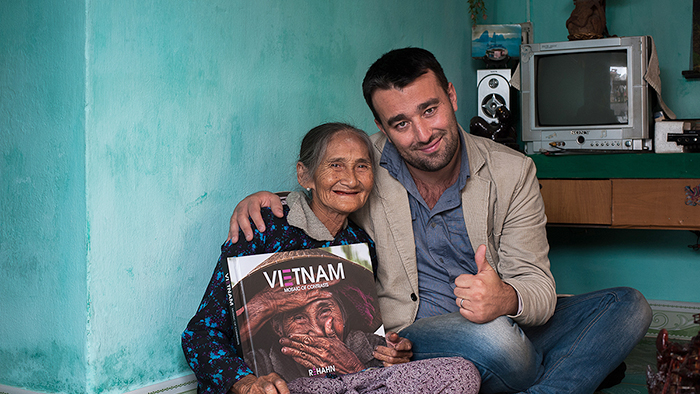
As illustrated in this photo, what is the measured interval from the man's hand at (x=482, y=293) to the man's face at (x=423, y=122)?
418mm

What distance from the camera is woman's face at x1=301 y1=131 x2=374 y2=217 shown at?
1666 millimetres

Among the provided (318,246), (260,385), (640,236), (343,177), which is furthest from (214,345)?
(640,236)

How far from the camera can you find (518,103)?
12.0 ft

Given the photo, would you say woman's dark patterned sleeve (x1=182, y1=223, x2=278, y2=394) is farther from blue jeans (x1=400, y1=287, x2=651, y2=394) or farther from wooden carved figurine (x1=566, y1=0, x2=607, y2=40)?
wooden carved figurine (x1=566, y1=0, x2=607, y2=40)

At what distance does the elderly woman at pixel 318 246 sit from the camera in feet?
4.62

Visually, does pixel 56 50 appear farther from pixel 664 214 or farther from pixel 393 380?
pixel 664 214

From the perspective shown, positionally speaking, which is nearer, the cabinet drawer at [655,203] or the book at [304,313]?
the book at [304,313]

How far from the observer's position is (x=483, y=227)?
5.87 feet

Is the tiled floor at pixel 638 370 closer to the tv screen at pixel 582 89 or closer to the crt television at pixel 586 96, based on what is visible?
the crt television at pixel 586 96

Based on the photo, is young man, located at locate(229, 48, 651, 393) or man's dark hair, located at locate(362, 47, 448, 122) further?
man's dark hair, located at locate(362, 47, 448, 122)

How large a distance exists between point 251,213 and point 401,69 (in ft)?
2.15

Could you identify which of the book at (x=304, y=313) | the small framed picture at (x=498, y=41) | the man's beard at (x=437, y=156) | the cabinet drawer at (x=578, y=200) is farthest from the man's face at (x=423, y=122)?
the small framed picture at (x=498, y=41)

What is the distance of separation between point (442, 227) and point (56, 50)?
1.20m

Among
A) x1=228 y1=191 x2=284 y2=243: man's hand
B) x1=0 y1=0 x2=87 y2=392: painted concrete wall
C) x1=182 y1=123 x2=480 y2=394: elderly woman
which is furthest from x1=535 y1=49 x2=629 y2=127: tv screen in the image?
x1=0 y1=0 x2=87 y2=392: painted concrete wall
